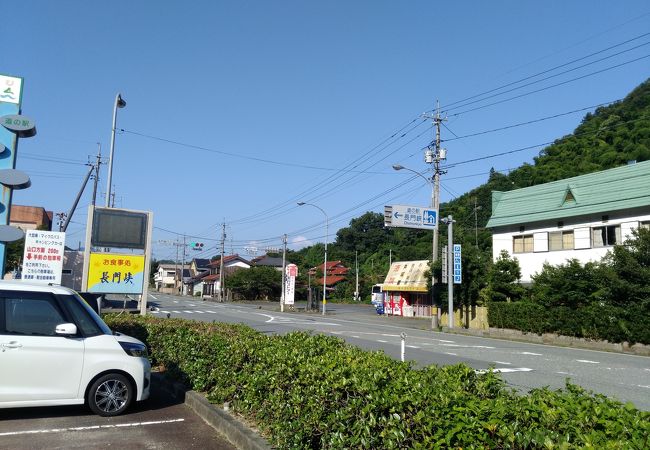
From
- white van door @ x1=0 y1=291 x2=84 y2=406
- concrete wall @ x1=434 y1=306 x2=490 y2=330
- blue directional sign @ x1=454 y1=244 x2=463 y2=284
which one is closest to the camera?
white van door @ x1=0 y1=291 x2=84 y2=406

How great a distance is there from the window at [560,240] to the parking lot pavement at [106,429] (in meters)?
29.8

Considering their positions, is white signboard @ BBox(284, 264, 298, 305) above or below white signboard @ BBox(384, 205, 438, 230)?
below

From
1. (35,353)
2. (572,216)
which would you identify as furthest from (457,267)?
(35,353)

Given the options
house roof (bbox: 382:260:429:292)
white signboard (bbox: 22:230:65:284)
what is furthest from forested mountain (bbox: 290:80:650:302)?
white signboard (bbox: 22:230:65:284)

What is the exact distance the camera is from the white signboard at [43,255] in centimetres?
1231

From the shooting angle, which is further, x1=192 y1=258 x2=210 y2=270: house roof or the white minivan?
x1=192 y1=258 x2=210 y2=270: house roof

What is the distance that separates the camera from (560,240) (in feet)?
106

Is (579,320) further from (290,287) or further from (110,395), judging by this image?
(290,287)

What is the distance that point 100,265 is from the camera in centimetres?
1257

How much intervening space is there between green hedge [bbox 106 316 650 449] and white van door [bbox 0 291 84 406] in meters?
1.82

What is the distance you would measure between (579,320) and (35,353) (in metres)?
22.6

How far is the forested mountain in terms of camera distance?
111 feet

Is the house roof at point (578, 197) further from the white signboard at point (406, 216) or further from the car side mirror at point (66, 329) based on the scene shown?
the car side mirror at point (66, 329)

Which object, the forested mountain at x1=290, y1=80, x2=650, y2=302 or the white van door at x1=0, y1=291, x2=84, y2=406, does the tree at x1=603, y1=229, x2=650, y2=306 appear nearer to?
the forested mountain at x1=290, y1=80, x2=650, y2=302
